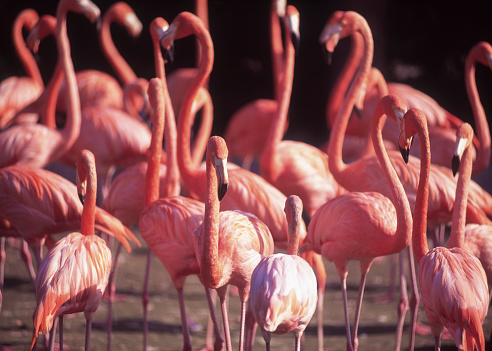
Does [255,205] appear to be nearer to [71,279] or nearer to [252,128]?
[71,279]

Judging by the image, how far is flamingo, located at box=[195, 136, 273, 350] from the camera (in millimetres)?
2891

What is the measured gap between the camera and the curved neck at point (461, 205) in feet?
10.4

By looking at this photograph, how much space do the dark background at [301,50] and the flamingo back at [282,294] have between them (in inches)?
220

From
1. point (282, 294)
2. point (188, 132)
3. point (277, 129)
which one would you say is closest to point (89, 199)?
point (188, 132)

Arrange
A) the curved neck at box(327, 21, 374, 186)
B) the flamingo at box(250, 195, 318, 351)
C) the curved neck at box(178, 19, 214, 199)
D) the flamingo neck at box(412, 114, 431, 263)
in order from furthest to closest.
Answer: the curved neck at box(327, 21, 374, 186), the curved neck at box(178, 19, 214, 199), the flamingo neck at box(412, 114, 431, 263), the flamingo at box(250, 195, 318, 351)

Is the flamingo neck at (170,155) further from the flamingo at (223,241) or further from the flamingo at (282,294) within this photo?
the flamingo at (282,294)

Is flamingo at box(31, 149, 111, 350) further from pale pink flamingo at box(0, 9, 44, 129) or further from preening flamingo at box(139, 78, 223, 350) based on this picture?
pale pink flamingo at box(0, 9, 44, 129)

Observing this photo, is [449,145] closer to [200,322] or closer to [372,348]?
[372,348]

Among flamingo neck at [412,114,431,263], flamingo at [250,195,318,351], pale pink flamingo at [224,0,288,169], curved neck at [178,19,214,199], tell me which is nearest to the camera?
flamingo at [250,195,318,351]

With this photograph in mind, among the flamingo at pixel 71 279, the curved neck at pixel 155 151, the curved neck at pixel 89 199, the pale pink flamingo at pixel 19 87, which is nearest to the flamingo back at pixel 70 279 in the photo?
the flamingo at pixel 71 279

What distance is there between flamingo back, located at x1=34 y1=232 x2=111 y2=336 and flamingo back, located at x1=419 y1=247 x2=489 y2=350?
1.47 metres

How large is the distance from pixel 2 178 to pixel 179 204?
1.03m

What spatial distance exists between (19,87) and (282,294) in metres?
4.45

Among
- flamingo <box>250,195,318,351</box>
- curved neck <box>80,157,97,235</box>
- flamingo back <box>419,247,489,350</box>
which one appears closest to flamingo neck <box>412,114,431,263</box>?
flamingo back <box>419,247,489,350</box>
